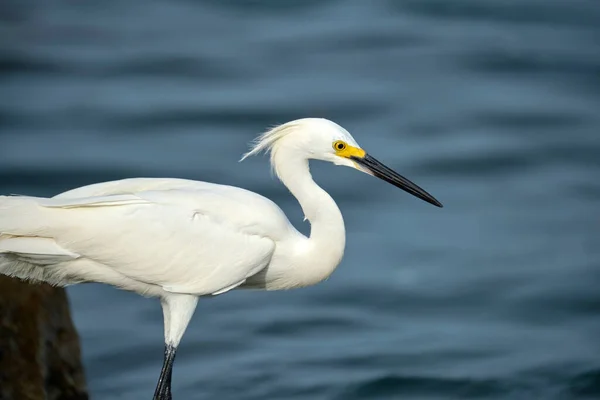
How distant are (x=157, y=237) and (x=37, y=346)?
106 cm

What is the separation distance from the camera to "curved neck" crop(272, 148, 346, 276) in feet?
24.6

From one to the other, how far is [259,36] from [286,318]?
8160 millimetres

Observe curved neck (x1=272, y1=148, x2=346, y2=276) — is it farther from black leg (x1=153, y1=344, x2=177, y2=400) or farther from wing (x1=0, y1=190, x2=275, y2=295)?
black leg (x1=153, y1=344, x2=177, y2=400)

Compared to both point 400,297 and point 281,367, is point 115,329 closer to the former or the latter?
point 281,367

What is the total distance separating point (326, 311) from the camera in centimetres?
1212

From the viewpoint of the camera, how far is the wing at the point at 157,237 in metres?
7.09

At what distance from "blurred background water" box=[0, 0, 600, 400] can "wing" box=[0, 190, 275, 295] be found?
3139mm

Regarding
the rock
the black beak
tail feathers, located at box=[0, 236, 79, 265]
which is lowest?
the rock

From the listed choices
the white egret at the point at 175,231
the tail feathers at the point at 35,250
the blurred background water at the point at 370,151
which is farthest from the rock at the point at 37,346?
the blurred background water at the point at 370,151

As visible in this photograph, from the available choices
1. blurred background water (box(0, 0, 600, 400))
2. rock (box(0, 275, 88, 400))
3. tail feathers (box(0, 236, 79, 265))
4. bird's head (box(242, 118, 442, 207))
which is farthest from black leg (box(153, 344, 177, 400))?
blurred background water (box(0, 0, 600, 400))

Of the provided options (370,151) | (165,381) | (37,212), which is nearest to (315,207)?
(165,381)

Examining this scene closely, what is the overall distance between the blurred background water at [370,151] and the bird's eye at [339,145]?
11.8 ft

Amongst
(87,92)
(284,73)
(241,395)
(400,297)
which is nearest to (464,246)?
(400,297)

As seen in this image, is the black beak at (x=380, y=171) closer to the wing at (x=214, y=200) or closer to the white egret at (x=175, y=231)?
the white egret at (x=175, y=231)
